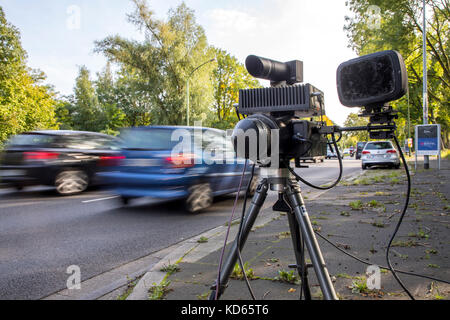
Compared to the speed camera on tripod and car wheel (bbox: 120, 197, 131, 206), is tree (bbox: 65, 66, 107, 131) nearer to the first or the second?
car wheel (bbox: 120, 197, 131, 206)

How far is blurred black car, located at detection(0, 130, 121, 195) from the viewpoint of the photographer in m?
8.27

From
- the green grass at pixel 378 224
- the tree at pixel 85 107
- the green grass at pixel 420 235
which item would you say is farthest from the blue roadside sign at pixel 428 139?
the tree at pixel 85 107

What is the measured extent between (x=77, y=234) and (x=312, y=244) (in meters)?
4.18

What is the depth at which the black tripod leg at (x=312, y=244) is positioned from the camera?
139 cm

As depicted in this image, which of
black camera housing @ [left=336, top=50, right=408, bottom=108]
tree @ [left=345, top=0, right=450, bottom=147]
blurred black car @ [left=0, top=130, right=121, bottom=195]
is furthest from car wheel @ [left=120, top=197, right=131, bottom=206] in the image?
tree @ [left=345, top=0, right=450, bottom=147]

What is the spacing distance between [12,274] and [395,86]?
3609 millimetres

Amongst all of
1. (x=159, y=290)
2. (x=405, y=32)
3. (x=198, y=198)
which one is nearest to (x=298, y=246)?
(x=159, y=290)

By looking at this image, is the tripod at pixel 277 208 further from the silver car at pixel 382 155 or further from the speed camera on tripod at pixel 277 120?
the silver car at pixel 382 155

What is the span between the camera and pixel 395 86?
133cm

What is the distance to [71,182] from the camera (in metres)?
8.86

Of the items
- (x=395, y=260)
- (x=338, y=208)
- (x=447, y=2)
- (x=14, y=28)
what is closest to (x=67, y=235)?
(x=395, y=260)

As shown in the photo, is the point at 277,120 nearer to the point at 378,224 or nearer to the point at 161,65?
the point at 378,224

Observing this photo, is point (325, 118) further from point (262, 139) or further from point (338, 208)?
point (338, 208)
